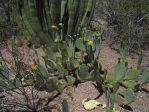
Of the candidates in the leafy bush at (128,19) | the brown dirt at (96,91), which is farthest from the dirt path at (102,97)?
the leafy bush at (128,19)

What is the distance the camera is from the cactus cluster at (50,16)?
18.6 ft

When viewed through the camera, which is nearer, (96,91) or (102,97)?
(102,97)

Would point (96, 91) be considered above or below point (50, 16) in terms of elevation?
below

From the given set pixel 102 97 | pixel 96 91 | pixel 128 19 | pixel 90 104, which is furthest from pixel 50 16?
pixel 90 104

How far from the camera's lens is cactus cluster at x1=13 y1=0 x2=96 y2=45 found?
567 centimetres

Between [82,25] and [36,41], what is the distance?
791 mm

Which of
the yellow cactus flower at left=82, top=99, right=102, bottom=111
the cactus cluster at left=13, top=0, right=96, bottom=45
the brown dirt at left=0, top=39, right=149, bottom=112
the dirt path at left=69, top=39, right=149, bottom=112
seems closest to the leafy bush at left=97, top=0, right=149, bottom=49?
the brown dirt at left=0, top=39, right=149, bottom=112

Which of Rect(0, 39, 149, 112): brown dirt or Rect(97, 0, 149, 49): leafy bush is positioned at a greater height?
Rect(97, 0, 149, 49): leafy bush

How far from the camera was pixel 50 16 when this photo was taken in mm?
5770

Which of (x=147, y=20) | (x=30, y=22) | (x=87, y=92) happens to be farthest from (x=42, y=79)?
(x=147, y=20)

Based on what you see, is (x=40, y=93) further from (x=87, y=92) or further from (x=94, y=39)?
(x=94, y=39)

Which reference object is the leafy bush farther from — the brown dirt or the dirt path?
the dirt path

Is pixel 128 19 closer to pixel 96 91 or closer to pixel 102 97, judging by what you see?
pixel 96 91

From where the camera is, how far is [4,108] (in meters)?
4.34
